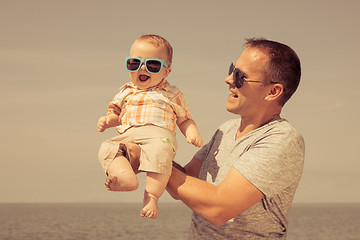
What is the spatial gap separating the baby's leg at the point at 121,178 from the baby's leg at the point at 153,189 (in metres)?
0.18

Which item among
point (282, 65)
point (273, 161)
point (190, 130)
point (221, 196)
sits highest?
point (282, 65)

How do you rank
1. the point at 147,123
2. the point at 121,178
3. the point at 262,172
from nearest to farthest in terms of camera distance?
the point at 121,178, the point at 262,172, the point at 147,123

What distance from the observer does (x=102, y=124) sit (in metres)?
5.65

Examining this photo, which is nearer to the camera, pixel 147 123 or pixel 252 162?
pixel 252 162

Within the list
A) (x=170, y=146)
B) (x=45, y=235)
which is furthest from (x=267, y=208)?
(x=45, y=235)

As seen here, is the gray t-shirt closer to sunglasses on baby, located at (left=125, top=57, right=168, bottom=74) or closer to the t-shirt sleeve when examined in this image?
the t-shirt sleeve

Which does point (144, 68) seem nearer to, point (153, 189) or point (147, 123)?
point (147, 123)

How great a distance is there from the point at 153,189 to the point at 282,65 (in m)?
1.86

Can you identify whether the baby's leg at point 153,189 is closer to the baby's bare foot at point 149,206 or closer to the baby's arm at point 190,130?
the baby's bare foot at point 149,206

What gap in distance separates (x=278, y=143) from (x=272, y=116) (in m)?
0.59

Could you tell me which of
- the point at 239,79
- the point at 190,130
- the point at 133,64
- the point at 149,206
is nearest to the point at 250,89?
the point at 239,79

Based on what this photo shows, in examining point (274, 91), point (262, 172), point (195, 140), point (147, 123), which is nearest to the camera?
point (262, 172)

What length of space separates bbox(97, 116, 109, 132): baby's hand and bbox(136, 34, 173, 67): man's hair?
90cm

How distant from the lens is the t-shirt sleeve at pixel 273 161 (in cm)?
496
